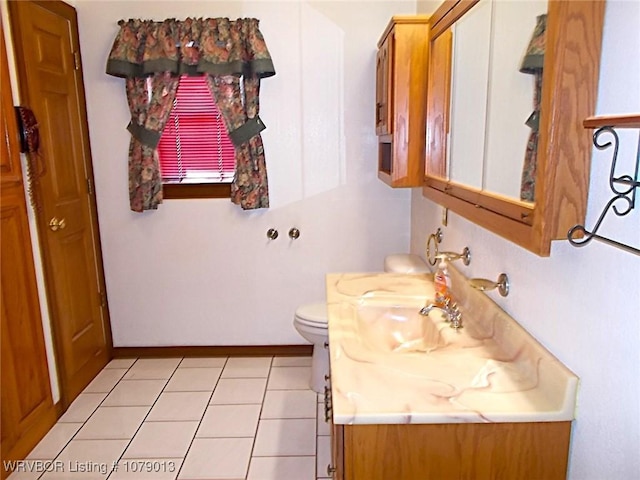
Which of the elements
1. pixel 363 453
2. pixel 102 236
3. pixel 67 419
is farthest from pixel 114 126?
pixel 363 453

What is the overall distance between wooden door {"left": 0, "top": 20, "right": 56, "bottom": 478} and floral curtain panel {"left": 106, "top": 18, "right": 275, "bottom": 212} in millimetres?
692

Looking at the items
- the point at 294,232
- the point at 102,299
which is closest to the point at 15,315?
the point at 102,299

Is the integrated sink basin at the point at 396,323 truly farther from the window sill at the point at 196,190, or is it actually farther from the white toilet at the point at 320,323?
the window sill at the point at 196,190

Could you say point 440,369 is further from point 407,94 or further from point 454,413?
point 407,94

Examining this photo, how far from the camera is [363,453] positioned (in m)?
1.08

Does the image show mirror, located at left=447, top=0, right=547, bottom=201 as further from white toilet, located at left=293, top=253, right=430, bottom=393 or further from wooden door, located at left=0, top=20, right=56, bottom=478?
wooden door, located at left=0, top=20, right=56, bottom=478

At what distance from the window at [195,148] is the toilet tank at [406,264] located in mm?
1091

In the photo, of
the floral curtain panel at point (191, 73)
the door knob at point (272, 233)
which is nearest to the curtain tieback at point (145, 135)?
the floral curtain panel at point (191, 73)

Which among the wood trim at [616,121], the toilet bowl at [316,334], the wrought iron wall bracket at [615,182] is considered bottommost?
the toilet bowl at [316,334]

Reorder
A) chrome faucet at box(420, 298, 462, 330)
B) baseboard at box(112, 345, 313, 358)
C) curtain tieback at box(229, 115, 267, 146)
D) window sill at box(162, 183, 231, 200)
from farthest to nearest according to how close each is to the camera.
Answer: baseboard at box(112, 345, 313, 358) < window sill at box(162, 183, 231, 200) < curtain tieback at box(229, 115, 267, 146) < chrome faucet at box(420, 298, 462, 330)

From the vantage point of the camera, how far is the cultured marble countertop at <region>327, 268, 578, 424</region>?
1.06 meters

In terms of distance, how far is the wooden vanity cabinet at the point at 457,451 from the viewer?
1.07 m

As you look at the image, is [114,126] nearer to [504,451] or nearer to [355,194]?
[355,194]

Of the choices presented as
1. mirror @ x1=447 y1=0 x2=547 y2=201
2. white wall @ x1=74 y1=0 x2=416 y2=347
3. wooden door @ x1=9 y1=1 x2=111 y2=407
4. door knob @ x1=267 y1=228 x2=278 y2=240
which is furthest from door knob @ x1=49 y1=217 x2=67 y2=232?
mirror @ x1=447 y1=0 x2=547 y2=201
